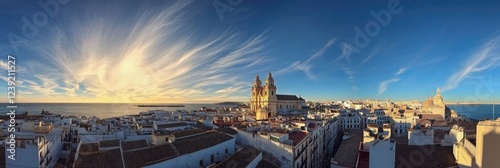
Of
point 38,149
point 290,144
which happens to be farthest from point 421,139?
point 38,149

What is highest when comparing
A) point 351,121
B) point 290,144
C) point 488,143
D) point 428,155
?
point 488,143

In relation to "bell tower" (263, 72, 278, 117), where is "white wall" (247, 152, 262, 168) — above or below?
below

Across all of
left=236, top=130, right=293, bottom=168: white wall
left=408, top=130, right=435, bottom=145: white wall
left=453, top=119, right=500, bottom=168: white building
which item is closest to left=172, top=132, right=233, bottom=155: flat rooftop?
left=236, top=130, right=293, bottom=168: white wall

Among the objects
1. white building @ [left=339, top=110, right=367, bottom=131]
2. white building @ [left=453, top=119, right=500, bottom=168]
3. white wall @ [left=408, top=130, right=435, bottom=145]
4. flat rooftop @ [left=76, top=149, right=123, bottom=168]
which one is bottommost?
white building @ [left=339, top=110, right=367, bottom=131]

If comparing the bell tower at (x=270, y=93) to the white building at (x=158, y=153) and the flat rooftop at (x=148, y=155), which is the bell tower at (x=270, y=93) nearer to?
the white building at (x=158, y=153)

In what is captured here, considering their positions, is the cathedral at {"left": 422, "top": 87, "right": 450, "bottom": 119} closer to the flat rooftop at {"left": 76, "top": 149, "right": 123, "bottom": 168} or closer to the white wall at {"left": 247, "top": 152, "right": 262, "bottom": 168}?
the white wall at {"left": 247, "top": 152, "right": 262, "bottom": 168}

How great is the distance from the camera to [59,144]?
57.5ft

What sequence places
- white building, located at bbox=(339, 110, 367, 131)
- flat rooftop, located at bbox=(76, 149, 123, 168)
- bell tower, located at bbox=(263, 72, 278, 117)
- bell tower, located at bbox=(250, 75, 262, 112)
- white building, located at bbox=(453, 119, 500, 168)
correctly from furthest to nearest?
1. bell tower, located at bbox=(250, 75, 262, 112)
2. bell tower, located at bbox=(263, 72, 278, 117)
3. white building, located at bbox=(339, 110, 367, 131)
4. flat rooftop, located at bbox=(76, 149, 123, 168)
5. white building, located at bbox=(453, 119, 500, 168)

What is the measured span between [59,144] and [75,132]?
13.5 feet

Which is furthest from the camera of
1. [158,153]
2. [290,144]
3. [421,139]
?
[290,144]

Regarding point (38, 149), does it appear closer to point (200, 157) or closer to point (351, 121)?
point (200, 157)

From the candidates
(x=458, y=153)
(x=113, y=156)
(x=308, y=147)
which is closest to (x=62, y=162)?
(x=113, y=156)

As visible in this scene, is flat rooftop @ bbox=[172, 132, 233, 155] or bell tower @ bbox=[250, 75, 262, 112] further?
bell tower @ bbox=[250, 75, 262, 112]

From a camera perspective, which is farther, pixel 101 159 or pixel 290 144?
pixel 290 144
